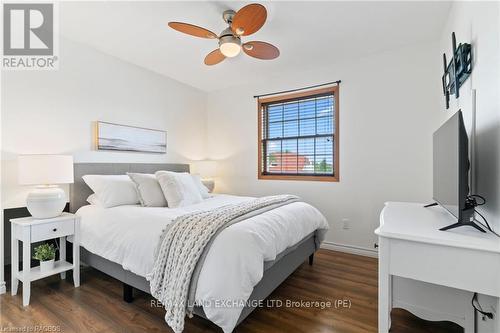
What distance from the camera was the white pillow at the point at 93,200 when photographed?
2.62m

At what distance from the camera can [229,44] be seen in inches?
86.8

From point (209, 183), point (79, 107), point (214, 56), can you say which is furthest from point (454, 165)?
point (79, 107)

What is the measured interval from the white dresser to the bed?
767mm

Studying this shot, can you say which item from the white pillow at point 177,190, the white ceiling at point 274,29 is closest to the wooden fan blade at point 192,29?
the white ceiling at point 274,29

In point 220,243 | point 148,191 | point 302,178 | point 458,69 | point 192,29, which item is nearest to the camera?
point 220,243

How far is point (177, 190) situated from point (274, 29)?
2.01 m

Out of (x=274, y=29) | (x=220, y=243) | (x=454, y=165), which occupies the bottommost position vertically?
(x=220, y=243)

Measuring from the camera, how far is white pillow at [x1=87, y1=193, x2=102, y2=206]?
2.62 metres

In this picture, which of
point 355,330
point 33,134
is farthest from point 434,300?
point 33,134

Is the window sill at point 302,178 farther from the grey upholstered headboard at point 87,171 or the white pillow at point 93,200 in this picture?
the white pillow at point 93,200

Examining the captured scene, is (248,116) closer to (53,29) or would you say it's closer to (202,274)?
(53,29)

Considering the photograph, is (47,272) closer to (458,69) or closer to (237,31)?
(237,31)

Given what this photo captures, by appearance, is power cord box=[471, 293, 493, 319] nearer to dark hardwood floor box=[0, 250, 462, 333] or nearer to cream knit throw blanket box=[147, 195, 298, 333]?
dark hardwood floor box=[0, 250, 462, 333]

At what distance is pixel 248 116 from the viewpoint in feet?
13.7
